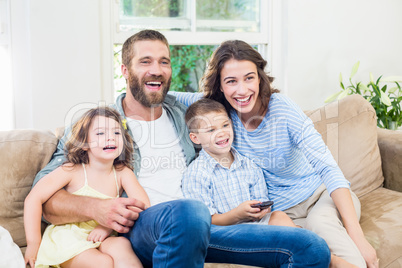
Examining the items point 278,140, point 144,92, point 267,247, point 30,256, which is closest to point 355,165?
point 278,140

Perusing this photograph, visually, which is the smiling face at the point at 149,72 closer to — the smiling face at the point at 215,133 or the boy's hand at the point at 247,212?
the smiling face at the point at 215,133

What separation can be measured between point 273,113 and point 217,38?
1.08 metres

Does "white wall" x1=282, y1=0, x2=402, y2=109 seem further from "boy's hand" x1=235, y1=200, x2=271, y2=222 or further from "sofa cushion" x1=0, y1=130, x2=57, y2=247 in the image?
"sofa cushion" x1=0, y1=130, x2=57, y2=247

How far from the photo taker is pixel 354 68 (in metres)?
2.84

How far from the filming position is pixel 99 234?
60.1 inches

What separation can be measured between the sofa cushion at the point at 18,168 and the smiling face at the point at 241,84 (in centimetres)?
77

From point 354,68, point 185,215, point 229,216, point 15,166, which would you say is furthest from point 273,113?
point 354,68

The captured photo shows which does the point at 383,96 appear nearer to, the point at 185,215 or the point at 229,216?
the point at 229,216

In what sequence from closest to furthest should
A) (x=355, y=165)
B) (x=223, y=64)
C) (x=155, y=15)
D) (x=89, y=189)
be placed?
(x=89, y=189), (x=223, y=64), (x=355, y=165), (x=155, y=15)

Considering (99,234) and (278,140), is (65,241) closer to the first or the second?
(99,234)

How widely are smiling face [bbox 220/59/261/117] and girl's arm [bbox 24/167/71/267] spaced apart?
2.39 ft

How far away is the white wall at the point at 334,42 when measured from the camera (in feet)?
9.34

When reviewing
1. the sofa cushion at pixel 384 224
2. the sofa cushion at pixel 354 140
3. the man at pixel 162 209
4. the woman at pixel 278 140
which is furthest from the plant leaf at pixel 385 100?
the man at pixel 162 209

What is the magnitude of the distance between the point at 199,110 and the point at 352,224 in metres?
0.75
